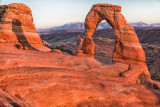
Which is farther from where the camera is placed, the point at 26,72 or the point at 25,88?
the point at 26,72

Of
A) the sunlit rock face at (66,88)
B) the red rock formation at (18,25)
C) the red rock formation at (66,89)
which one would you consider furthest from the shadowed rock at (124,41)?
the red rock formation at (18,25)

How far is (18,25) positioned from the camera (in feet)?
51.6

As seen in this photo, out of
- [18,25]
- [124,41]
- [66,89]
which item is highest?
[18,25]

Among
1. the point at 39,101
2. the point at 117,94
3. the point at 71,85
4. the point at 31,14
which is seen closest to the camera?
the point at 39,101

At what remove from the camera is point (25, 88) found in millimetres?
4090

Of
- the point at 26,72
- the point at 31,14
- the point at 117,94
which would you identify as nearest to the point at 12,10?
the point at 31,14

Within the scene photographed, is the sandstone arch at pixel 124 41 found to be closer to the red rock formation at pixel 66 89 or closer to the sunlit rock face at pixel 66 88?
the sunlit rock face at pixel 66 88

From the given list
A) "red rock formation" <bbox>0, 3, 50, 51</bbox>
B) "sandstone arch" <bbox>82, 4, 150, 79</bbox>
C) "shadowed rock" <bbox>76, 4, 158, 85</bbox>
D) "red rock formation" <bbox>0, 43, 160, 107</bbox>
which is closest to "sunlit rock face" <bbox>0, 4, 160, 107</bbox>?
"red rock formation" <bbox>0, 43, 160, 107</bbox>

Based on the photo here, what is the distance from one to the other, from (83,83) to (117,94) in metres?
1.44

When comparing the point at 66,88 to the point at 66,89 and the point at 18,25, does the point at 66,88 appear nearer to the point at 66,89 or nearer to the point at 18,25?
the point at 66,89

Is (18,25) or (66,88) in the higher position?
(18,25)

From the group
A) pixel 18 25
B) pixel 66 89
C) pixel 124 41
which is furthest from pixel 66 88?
pixel 18 25

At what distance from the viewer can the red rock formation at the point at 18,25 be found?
14312 millimetres

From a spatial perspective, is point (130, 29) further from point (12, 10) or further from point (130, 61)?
point (12, 10)
